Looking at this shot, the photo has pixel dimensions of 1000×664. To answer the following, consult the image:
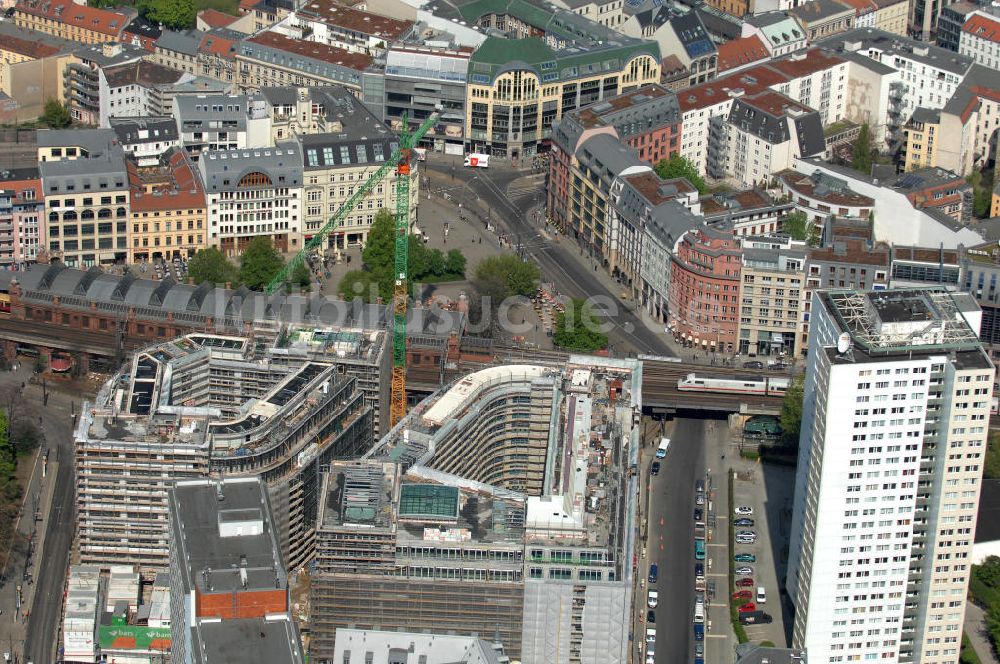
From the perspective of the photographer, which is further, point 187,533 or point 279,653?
point 187,533

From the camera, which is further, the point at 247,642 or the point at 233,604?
the point at 233,604

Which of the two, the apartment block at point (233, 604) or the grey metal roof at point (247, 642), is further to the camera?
the apartment block at point (233, 604)

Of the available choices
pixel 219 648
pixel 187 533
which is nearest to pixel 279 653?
pixel 219 648

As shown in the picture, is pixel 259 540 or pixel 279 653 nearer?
pixel 279 653

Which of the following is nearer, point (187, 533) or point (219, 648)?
point (219, 648)

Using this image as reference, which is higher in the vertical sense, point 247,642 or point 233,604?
point 233,604

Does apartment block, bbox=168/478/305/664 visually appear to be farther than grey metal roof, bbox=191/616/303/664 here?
Yes

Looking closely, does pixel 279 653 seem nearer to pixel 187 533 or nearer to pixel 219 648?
pixel 219 648
